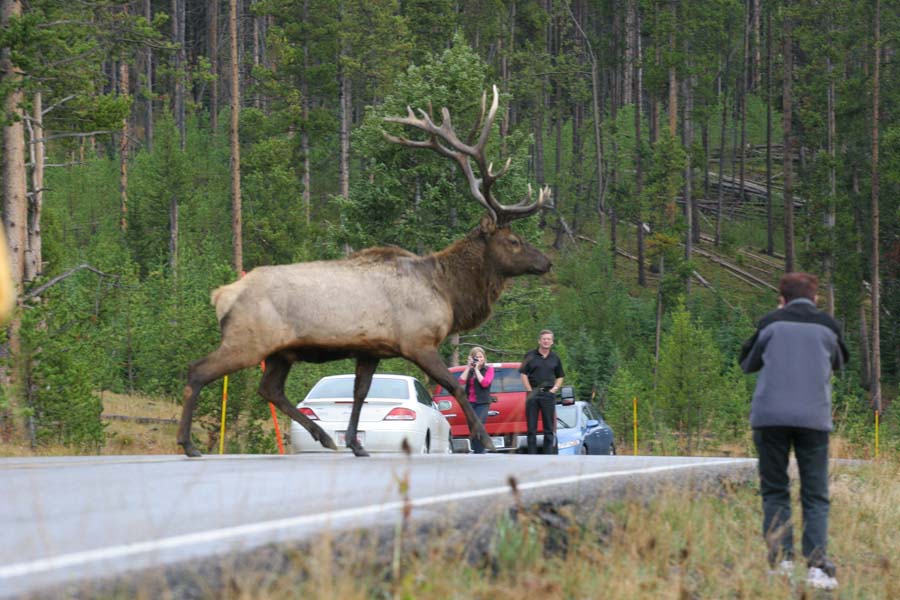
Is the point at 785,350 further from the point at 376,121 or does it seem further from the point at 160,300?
the point at 160,300

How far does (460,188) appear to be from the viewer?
37.0 m

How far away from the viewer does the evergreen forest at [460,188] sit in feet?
80.0

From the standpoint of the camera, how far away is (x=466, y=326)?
47.7 ft

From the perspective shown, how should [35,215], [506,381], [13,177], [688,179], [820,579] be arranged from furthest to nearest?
[688,179]
[35,215]
[13,177]
[506,381]
[820,579]

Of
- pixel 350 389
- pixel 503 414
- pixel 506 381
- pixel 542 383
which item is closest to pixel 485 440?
pixel 542 383

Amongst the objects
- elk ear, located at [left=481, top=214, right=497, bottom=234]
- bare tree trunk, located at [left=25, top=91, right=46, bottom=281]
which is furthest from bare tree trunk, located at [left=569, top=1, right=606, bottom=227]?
elk ear, located at [left=481, top=214, right=497, bottom=234]

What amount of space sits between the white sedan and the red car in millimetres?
2958

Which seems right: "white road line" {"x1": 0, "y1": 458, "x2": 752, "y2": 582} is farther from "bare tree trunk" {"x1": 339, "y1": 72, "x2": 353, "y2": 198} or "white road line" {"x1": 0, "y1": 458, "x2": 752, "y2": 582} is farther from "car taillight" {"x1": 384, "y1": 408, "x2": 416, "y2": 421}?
"bare tree trunk" {"x1": 339, "y1": 72, "x2": 353, "y2": 198}

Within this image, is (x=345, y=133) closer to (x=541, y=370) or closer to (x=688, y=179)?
(x=688, y=179)

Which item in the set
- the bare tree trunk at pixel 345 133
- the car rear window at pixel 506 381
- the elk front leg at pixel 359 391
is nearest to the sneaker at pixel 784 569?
the elk front leg at pixel 359 391

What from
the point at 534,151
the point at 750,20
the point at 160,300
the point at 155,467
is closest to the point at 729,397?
the point at 160,300

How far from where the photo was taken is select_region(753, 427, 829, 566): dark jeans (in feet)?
27.8

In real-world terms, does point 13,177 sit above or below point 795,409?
above

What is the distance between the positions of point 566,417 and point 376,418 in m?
5.94
